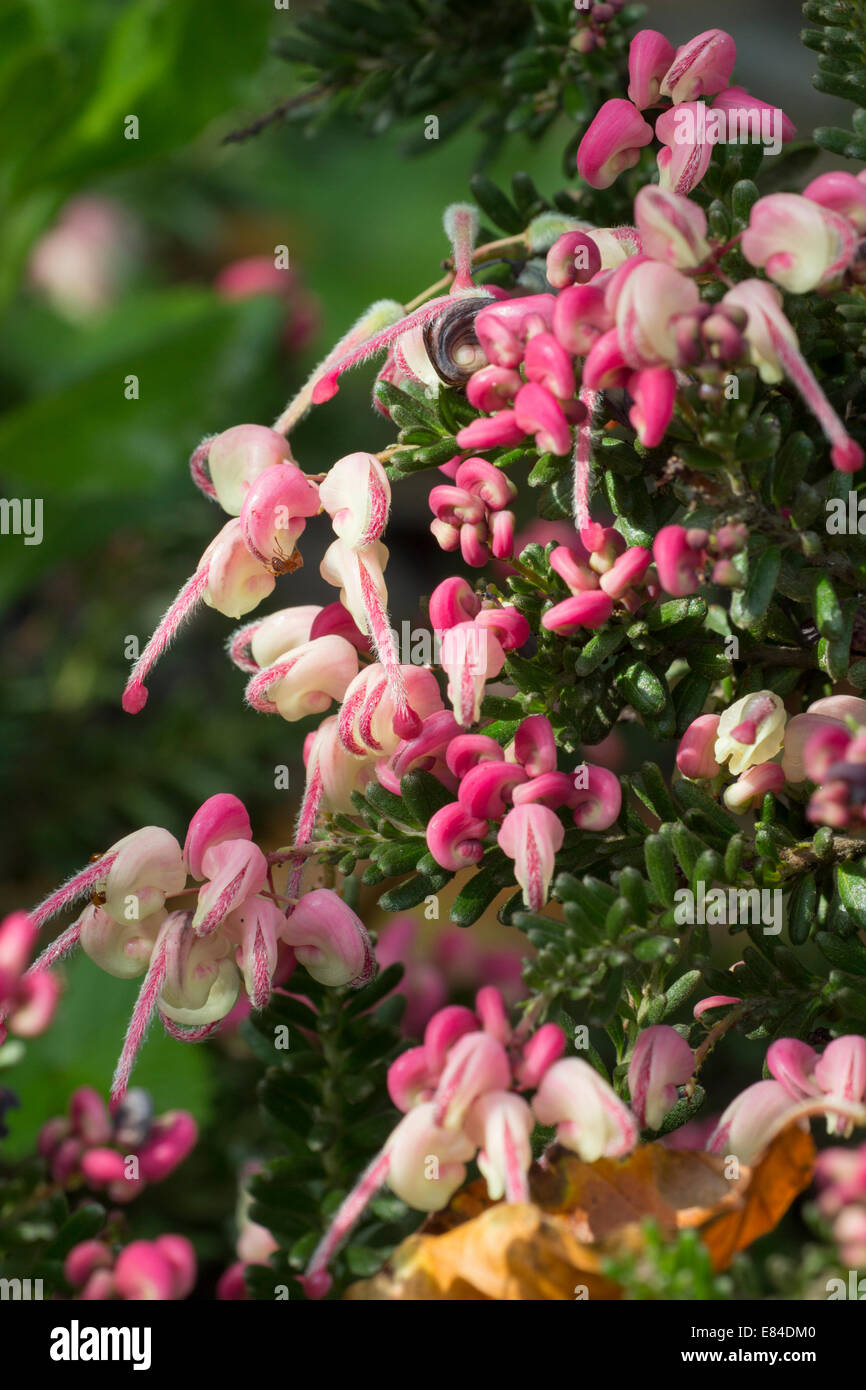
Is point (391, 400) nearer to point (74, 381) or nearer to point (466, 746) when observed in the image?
point (466, 746)

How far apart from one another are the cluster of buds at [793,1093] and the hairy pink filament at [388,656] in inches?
5.3

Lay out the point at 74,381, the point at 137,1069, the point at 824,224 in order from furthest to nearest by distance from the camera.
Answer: the point at 74,381 → the point at 137,1069 → the point at 824,224

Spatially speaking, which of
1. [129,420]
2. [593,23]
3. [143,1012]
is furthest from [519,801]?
[129,420]

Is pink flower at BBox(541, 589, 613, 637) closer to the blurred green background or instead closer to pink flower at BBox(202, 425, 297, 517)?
pink flower at BBox(202, 425, 297, 517)

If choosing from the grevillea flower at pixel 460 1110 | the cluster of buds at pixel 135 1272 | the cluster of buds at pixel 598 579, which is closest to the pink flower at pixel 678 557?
the cluster of buds at pixel 598 579

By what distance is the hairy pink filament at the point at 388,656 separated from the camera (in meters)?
0.37

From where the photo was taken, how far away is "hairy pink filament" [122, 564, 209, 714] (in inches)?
15.8

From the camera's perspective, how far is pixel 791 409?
387 mm

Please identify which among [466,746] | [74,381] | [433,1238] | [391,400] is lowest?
[433,1238]

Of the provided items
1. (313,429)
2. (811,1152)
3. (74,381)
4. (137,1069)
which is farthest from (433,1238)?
(313,429)

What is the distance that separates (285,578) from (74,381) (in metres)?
0.34

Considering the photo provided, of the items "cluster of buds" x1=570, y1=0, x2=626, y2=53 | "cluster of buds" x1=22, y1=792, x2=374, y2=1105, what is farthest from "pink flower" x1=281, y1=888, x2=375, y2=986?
"cluster of buds" x1=570, y1=0, x2=626, y2=53

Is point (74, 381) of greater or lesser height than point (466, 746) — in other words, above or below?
above

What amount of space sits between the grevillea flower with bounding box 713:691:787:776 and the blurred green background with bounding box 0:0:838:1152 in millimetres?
335
